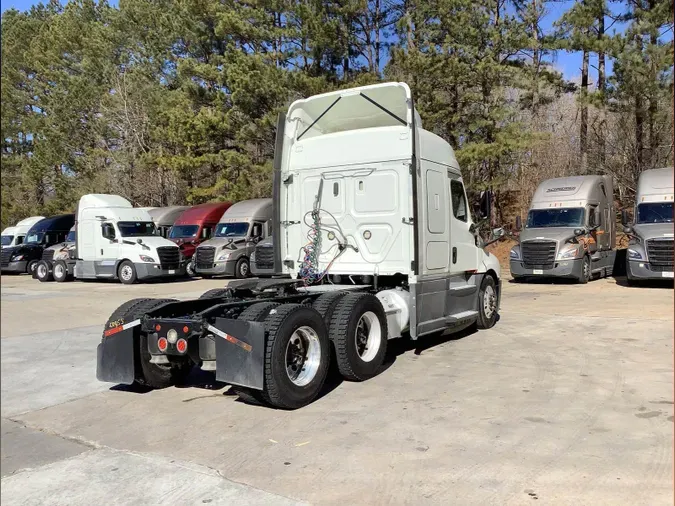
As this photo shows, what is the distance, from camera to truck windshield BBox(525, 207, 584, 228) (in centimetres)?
1780

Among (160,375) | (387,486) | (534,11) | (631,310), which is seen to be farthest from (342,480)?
(534,11)

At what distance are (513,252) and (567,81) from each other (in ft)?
32.1

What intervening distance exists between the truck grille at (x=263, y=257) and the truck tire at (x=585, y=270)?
965 cm

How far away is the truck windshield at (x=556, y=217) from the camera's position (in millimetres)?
17797

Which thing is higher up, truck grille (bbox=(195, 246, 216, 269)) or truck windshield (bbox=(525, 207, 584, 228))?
truck windshield (bbox=(525, 207, 584, 228))

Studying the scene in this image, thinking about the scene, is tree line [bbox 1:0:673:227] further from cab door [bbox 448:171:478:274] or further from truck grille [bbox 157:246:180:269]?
cab door [bbox 448:171:478:274]

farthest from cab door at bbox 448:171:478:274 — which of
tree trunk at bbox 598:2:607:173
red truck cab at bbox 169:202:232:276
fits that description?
red truck cab at bbox 169:202:232:276

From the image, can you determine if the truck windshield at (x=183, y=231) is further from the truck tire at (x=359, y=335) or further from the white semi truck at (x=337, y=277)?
the truck tire at (x=359, y=335)

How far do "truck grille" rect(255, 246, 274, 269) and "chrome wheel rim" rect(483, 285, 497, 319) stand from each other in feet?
37.2

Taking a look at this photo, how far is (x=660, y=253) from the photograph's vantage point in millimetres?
14906

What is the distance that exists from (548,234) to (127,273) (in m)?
13.7

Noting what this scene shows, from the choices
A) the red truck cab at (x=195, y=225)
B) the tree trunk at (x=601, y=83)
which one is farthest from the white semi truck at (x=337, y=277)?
the red truck cab at (x=195, y=225)

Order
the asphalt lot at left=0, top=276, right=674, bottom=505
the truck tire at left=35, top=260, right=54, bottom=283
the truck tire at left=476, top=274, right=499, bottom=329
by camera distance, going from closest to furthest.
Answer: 1. the asphalt lot at left=0, top=276, right=674, bottom=505
2. the truck tire at left=476, top=274, right=499, bottom=329
3. the truck tire at left=35, top=260, right=54, bottom=283

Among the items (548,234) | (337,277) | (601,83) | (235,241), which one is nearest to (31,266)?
(235,241)
